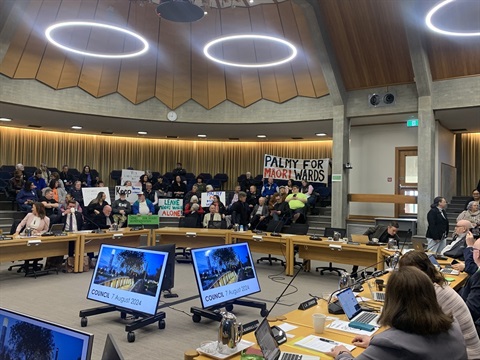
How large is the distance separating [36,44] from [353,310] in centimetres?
1075

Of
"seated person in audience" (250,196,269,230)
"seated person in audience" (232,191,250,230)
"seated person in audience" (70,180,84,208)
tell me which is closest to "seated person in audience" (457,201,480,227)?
"seated person in audience" (250,196,269,230)

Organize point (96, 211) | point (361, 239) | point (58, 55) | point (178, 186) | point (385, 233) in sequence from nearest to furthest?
point (361, 239) < point (385, 233) < point (96, 211) < point (58, 55) < point (178, 186)

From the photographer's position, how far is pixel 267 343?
7.32ft

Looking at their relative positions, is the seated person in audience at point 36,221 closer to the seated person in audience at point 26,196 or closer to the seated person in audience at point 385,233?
the seated person in audience at point 26,196

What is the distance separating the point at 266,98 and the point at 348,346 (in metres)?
11.1

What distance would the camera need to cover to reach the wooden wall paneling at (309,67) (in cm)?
1091

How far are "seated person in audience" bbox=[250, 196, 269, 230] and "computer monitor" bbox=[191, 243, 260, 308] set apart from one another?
570cm

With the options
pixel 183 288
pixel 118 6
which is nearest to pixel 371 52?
pixel 118 6

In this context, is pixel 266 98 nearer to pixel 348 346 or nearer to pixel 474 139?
pixel 474 139

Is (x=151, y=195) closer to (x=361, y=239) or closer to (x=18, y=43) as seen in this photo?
(x=18, y=43)

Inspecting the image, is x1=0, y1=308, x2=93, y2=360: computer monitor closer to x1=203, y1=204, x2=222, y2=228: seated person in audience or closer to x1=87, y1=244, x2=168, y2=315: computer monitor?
x1=87, y1=244, x2=168, y2=315: computer monitor

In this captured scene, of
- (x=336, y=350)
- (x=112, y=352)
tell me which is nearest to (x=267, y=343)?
(x=336, y=350)

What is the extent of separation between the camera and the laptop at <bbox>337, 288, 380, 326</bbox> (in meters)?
2.98

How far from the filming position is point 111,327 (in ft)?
15.3
